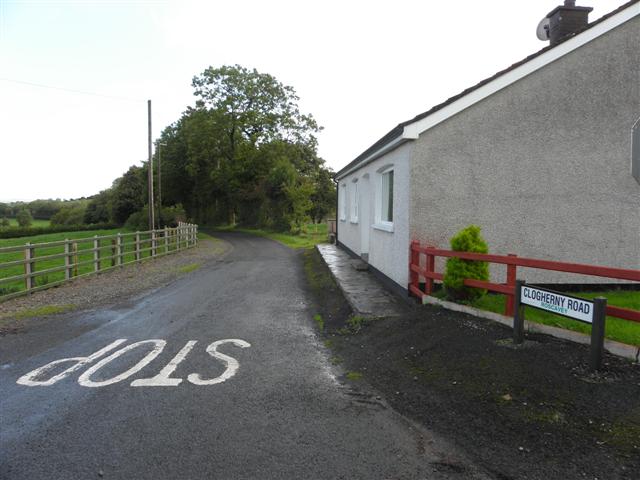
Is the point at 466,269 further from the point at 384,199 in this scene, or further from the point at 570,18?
the point at 570,18

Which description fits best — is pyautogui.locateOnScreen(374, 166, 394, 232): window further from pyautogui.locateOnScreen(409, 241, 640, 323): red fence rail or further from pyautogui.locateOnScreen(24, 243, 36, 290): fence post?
pyautogui.locateOnScreen(24, 243, 36, 290): fence post

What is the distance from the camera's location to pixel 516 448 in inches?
133

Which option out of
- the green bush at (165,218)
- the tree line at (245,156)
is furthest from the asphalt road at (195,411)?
the green bush at (165,218)

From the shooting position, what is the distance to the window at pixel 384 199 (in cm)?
1052

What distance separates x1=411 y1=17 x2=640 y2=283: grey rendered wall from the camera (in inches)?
325

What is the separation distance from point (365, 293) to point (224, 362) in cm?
424

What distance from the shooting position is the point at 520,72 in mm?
8148

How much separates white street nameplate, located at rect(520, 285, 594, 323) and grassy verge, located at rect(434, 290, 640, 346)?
1.25 m

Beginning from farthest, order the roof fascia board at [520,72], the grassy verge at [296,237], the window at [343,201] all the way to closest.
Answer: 1. the grassy verge at [296,237]
2. the window at [343,201]
3. the roof fascia board at [520,72]

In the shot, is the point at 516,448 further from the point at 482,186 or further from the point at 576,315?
the point at 482,186

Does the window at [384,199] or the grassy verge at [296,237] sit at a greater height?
the window at [384,199]

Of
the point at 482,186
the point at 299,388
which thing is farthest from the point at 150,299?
the point at 482,186

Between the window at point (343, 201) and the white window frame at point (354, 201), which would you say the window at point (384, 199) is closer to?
the white window frame at point (354, 201)

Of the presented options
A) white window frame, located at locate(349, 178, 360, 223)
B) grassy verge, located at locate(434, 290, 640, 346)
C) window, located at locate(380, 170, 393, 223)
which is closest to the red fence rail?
grassy verge, located at locate(434, 290, 640, 346)
